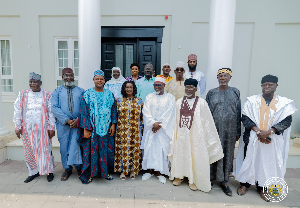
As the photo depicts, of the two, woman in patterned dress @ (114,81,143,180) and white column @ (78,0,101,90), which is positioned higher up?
white column @ (78,0,101,90)

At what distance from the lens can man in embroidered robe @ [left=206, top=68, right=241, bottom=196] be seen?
297cm

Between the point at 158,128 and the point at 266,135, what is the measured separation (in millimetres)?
1726

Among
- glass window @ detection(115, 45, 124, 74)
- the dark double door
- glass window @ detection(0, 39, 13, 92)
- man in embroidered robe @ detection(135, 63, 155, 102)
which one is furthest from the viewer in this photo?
glass window @ detection(0, 39, 13, 92)

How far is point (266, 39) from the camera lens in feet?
17.8

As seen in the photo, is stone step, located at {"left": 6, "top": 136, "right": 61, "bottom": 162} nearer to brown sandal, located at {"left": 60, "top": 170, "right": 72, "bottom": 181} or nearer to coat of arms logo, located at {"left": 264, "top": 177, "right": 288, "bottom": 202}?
brown sandal, located at {"left": 60, "top": 170, "right": 72, "bottom": 181}

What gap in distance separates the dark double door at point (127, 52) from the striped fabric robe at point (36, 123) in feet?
9.63

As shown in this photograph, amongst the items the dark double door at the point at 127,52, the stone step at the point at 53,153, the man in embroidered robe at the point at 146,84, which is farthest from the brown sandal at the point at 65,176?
the dark double door at the point at 127,52

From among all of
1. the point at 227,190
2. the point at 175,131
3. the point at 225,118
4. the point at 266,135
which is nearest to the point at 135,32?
the point at 175,131

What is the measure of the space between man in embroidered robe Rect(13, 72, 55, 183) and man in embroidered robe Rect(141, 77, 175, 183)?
5.84 feet

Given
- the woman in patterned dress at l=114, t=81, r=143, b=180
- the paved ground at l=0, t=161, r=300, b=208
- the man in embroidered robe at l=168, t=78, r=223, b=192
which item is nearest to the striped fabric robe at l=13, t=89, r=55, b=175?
the paved ground at l=0, t=161, r=300, b=208

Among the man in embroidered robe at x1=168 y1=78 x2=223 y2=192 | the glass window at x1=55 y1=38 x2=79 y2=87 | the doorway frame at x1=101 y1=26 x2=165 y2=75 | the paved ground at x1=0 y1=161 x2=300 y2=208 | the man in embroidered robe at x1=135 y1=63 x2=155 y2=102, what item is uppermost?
the doorway frame at x1=101 y1=26 x2=165 y2=75

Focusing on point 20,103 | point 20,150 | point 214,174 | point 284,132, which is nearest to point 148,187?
point 214,174

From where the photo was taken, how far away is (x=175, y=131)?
311cm

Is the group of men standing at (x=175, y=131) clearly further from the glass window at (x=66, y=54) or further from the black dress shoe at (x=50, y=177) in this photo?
the glass window at (x=66, y=54)
